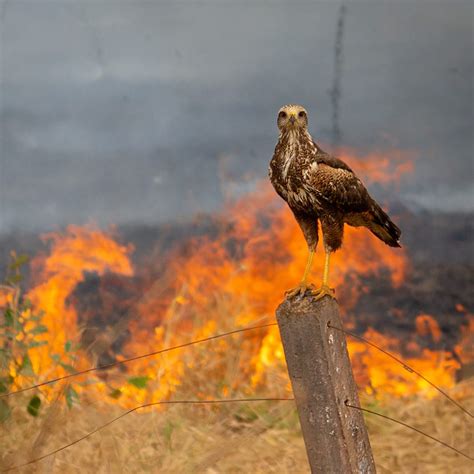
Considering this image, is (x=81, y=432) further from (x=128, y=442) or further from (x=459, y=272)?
(x=459, y=272)

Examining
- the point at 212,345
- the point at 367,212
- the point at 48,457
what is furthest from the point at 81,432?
the point at 367,212

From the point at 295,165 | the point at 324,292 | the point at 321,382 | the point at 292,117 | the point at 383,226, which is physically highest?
the point at 292,117

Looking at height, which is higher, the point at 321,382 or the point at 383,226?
the point at 383,226

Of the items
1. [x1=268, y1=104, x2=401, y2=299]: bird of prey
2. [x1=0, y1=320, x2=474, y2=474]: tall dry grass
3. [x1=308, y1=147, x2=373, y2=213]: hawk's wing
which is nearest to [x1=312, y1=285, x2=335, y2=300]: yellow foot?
[x1=268, y1=104, x2=401, y2=299]: bird of prey

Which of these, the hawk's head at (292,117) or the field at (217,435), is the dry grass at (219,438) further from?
the hawk's head at (292,117)

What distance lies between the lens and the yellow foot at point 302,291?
2.86 metres

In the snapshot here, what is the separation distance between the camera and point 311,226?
120 inches

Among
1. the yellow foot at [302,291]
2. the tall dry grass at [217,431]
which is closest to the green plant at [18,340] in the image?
the tall dry grass at [217,431]

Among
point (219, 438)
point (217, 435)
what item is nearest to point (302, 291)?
point (219, 438)

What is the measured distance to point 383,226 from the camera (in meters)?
3.24

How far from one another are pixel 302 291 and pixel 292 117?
0.64 meters

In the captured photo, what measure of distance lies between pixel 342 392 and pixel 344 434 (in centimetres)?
15

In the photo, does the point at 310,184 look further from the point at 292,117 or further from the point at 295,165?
the point at 292,117

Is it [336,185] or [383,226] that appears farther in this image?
[383,226]
